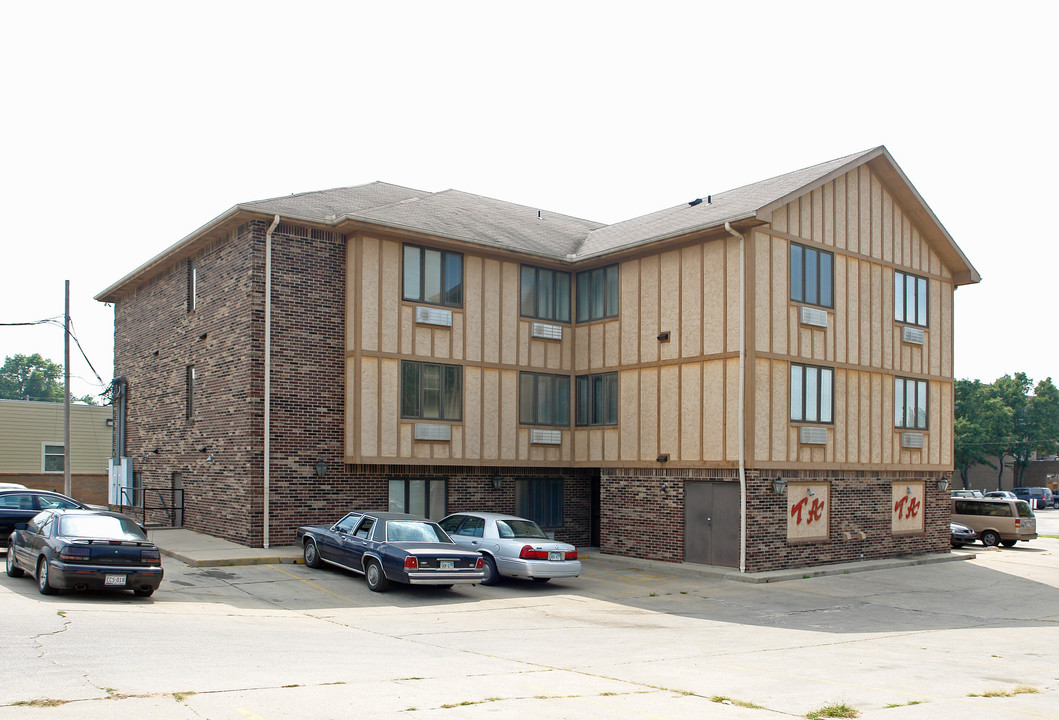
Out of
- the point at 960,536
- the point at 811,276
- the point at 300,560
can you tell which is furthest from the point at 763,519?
the point at 960,536

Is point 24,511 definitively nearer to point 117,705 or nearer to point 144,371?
point 144,371

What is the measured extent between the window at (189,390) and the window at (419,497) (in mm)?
6233

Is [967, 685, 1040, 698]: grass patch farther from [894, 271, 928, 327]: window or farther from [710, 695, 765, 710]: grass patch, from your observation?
[894, 271, 928, 327]: window

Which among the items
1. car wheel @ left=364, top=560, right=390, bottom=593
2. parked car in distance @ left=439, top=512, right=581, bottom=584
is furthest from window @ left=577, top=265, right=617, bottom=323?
car wheel @ left=364, top=560, right=390, bottom=593

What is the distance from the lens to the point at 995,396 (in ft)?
263

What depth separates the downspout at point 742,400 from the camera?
823 inches

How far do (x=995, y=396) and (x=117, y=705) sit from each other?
84089 mm

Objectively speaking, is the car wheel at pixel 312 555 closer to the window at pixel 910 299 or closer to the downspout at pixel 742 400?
the downspout at pixel 742 400

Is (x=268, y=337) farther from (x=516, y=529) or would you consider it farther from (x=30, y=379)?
(x=30, y=379)

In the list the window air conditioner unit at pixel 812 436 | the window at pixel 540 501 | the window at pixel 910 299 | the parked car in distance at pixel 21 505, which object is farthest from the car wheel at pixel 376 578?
the window at pixel 910 299

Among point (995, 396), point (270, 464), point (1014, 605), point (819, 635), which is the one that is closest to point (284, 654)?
point (819, 635)

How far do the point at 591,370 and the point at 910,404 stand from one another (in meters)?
8.69

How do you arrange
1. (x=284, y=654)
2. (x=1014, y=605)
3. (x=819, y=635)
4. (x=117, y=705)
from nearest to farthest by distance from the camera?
(x=117, y=705) → (x=284, y=654) → (x=819, y=635) → (x=1014, y=605)

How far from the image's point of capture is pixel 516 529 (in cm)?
1941
